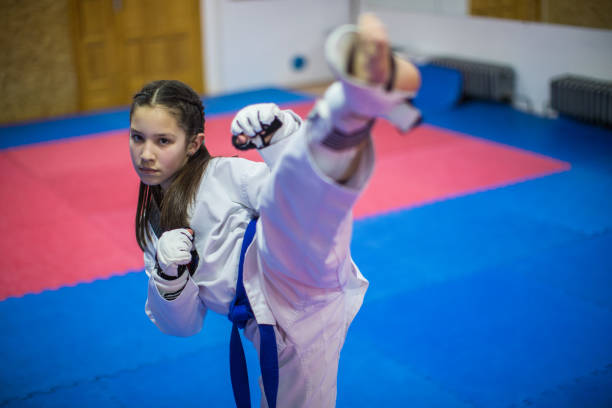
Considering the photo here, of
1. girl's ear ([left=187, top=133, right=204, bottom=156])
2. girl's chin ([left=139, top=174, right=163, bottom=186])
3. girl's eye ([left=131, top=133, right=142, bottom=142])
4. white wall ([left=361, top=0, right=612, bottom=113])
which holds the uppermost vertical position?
girl's eye ([left=131, top=133, right=142, bottom=142])

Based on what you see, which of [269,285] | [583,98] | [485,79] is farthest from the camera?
[485,79]

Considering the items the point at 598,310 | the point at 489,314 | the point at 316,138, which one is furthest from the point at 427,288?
the point at 316,138

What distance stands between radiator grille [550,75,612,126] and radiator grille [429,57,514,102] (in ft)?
2.98

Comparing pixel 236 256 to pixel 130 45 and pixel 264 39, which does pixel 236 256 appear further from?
pixel 264 39

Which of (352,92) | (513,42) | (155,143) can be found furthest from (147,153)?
(513,42)

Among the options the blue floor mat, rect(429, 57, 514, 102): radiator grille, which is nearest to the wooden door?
rect(429, 57, 514, 102): radiator grille

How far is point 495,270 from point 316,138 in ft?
13.7

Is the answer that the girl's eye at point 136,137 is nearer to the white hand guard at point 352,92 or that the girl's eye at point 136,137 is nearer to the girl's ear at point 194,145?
the girl's ear at point 194,145

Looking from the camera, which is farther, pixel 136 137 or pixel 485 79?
pixel 485 79

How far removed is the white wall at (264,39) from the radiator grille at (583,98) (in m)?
4.58

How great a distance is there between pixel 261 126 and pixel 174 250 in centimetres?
50

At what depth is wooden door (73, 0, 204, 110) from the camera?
1041 centimetres

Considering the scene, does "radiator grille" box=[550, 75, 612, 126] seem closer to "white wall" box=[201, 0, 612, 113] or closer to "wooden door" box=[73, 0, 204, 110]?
"white wall" box=[201, 0, 612, 113]

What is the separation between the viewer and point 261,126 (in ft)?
7.54
